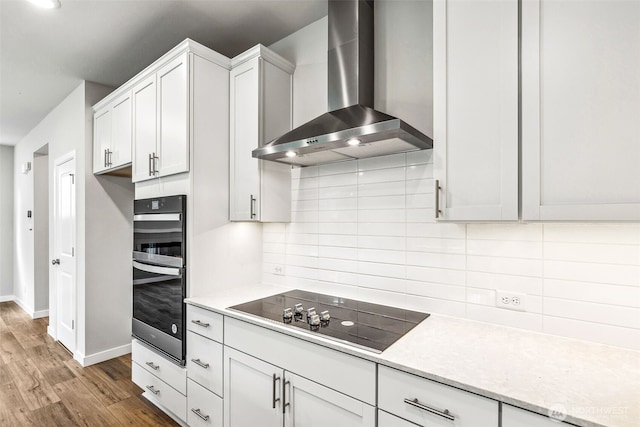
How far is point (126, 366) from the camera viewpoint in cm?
321

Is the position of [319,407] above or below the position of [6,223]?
below

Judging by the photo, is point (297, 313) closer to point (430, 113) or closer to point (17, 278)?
point (430, 113)

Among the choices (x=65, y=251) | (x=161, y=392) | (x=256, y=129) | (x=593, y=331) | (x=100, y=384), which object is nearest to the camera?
(x=593, y=331)

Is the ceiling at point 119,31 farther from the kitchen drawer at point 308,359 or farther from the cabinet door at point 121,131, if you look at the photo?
the kitchen drawer at point 308,359

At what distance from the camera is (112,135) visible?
2965 millimetres

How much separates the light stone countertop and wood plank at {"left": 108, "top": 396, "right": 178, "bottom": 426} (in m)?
1.40

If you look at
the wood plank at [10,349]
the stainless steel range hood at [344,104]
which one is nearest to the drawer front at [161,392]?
the stainless steel range hood at [344,104]

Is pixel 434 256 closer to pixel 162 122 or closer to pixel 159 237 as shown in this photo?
pixel 159 237

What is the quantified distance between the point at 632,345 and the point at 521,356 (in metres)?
0.48

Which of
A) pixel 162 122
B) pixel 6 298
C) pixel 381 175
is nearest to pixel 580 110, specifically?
pixel 381 175

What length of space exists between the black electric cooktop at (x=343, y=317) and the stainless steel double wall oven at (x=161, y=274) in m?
0.53

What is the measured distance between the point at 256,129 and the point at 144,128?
1003 mm

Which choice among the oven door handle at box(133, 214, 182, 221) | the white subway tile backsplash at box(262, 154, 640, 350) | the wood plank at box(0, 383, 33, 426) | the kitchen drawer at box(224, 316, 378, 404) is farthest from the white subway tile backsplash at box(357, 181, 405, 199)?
the wood plank at box(0, 383, 33, 426)

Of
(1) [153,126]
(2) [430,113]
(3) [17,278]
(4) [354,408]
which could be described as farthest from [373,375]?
(3) [17,278]
